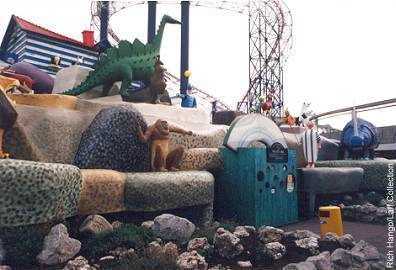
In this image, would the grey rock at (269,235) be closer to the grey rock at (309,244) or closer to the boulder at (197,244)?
the grey rock at (309,244)

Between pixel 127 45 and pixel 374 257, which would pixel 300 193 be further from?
pixel 127 45

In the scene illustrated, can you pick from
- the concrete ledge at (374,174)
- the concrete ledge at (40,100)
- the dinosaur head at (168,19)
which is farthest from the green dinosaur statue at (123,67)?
the concrete ledge at (374,174)

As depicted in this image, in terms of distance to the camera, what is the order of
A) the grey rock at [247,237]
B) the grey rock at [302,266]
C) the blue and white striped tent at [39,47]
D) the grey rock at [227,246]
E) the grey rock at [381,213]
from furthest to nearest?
1. the blue and white striped tent at [39,47]
2. the grey rock at [381,213]
3. the grey rock at [247,237]
4. the grey rock at [227,246]
5. the grey rock at [302,266]

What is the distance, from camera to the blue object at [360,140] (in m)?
11.4

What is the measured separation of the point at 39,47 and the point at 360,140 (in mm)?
11557

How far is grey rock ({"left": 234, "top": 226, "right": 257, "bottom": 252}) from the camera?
456 centimetres

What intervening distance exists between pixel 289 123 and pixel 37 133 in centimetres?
826

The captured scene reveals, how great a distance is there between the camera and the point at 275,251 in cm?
430

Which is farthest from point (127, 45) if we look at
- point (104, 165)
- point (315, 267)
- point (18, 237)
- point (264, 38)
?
point (264, 38)

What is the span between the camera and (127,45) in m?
8.69

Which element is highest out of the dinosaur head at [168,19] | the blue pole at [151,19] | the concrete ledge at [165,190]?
the blue pole at [151,19]

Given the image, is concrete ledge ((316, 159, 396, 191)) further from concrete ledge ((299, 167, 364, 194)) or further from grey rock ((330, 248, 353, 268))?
grey rock ((330, 248, 353, 268))

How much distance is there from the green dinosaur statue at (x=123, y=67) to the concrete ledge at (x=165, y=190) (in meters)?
3.47

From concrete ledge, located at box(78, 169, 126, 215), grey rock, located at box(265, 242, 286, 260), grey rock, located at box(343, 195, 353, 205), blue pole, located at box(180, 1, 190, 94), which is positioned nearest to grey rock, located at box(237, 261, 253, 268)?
grey rock, located at box(265, 242, 286, 260)
